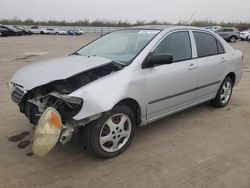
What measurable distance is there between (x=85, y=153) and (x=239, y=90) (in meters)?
5.05

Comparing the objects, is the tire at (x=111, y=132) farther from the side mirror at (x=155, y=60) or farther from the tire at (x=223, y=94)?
the tire at (x=223, y=94)

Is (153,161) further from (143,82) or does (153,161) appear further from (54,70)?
(54,70)

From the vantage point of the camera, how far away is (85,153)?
4.07m

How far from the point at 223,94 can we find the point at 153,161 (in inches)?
111

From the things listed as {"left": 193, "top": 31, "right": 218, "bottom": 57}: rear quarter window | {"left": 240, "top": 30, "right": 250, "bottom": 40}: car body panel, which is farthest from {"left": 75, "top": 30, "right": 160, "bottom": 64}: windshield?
{"left": 240, "top": 30, "right": 250, "bottom": 40}: car body panel

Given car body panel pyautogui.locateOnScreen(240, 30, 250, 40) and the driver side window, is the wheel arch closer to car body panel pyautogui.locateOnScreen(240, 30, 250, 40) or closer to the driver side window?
the driver side window

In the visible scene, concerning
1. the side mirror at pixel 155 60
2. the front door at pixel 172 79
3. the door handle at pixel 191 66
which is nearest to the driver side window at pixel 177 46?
the front door at pixel 172 79

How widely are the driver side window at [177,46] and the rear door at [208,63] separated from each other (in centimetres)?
26

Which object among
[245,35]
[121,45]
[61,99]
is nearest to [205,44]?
[121,45]

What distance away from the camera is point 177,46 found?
487 cm

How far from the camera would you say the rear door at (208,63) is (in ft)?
17.1

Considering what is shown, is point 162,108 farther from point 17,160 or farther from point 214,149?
point 17,160

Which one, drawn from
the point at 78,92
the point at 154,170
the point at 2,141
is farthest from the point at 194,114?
the point at 2,141

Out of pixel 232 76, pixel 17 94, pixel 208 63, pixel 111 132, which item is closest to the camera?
pixel 111 132
